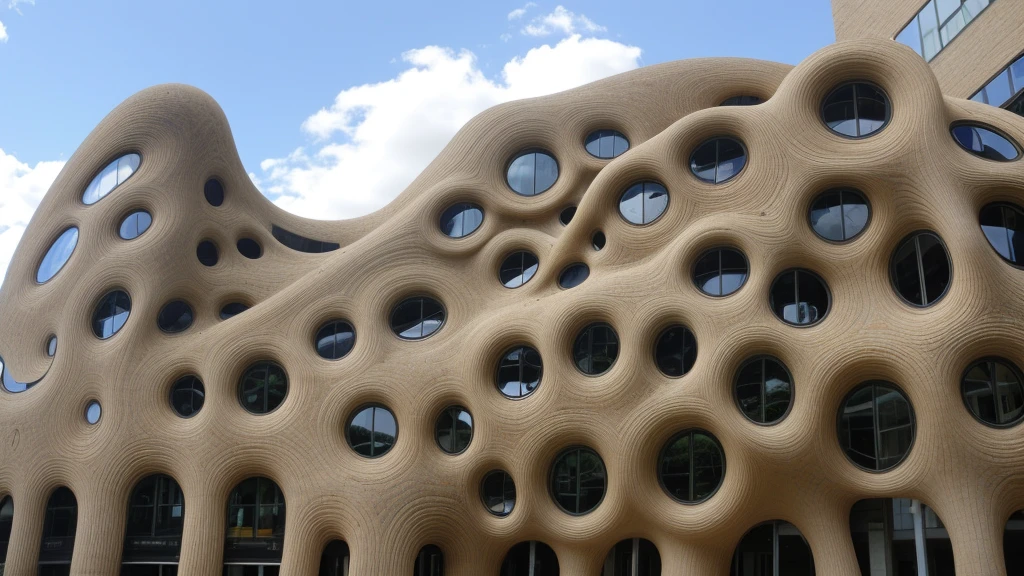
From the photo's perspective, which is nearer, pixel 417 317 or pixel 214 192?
pixel 417 317

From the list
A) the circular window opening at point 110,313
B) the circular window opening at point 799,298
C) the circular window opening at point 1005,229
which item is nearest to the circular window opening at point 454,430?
the circular window opening at point 799,298

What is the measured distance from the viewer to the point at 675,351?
2442 cm

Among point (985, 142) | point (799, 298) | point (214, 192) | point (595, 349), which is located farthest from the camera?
point (214, 192)

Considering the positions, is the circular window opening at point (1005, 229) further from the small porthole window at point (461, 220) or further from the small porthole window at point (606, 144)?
the small porthole window at point (461, 220)

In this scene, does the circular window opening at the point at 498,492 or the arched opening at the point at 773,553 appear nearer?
the arched opening at the point at 773,553

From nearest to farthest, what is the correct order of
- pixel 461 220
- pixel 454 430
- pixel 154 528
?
1. pixel 454 430
2. pixel 154 528
3. pixel 461 220

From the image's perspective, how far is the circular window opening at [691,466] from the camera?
926 inches

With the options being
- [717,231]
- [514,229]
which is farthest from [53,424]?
[717,231]

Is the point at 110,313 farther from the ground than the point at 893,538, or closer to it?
farther from the ground

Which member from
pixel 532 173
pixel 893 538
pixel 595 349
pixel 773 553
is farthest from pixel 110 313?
pixel 893 538

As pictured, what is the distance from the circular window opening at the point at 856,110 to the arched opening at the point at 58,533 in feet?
84.8

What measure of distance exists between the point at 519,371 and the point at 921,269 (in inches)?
435

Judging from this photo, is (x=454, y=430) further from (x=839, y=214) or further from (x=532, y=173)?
(x=839, y=214)

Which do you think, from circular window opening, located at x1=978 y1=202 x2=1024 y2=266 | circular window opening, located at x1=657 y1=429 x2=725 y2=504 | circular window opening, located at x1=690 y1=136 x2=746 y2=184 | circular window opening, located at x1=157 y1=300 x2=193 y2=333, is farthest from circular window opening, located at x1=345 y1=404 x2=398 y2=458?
circular window opening, located at x1=978 y1=202 x2=1024 y2=266
